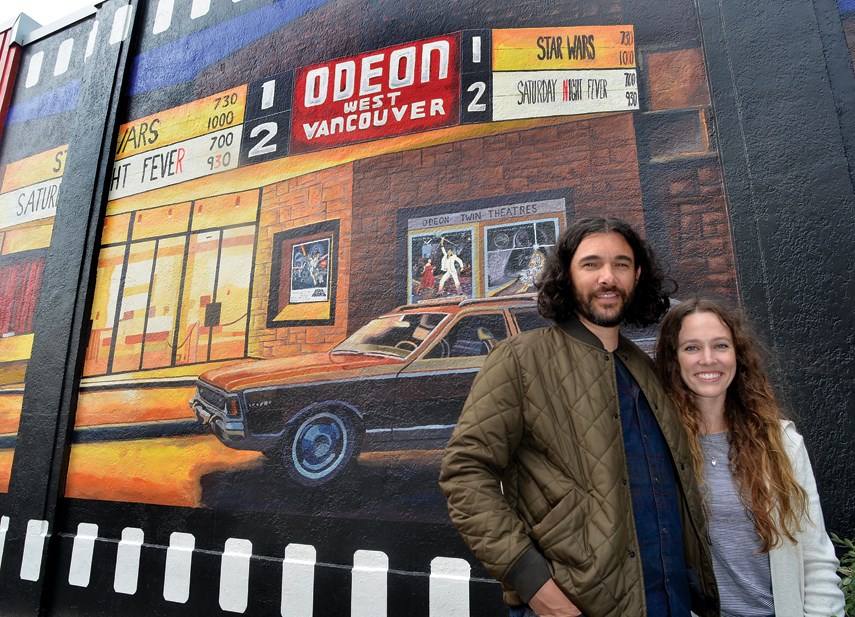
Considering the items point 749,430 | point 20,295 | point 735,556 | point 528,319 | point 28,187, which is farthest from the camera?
point 28,187

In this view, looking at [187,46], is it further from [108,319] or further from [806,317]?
[806,317]

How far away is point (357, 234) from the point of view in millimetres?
3889

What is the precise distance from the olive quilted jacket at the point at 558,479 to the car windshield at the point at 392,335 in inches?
73.0

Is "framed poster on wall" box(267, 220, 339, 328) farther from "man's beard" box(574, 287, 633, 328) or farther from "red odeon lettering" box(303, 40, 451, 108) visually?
"man's beard" box(574, 287, 633, 328)

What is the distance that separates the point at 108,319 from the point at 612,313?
14.7 feet

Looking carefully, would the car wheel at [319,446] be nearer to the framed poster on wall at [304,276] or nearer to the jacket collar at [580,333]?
the framed poster on wall at [304,276]

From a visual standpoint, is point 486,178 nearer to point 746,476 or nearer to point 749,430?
point 749,430

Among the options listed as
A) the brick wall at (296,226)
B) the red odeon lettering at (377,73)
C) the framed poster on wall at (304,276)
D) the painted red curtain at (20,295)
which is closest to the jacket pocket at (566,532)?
the brick wall at (296,226)

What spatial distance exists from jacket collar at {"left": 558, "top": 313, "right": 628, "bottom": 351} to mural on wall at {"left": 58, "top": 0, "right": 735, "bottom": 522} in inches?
59.9

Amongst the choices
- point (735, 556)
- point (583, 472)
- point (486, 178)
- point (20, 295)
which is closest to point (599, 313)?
point (583, 472)

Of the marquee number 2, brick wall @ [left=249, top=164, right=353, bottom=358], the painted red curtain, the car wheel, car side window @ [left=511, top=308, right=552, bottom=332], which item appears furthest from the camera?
the painted red curtain

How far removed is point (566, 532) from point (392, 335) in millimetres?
2280

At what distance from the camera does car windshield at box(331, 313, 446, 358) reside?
351 centimetres

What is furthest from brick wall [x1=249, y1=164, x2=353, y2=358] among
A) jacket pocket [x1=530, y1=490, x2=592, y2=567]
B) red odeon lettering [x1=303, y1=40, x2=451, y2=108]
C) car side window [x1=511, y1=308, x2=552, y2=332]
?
jacket pocket [x1=530, y1=490, x2=592, y2=567]
